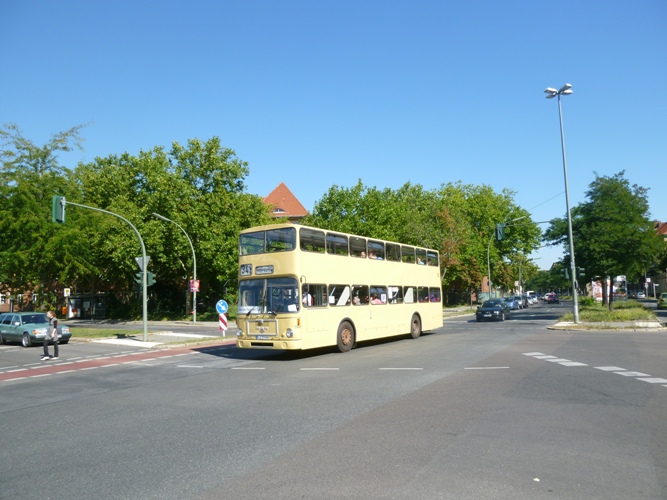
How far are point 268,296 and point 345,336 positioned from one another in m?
3.29

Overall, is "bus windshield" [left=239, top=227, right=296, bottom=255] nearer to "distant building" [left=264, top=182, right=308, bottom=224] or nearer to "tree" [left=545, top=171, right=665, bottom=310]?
"tree" [left=545, top=171, right=665, bottom=310]

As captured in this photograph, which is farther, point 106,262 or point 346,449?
point 106,262

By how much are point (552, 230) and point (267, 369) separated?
1172 inches

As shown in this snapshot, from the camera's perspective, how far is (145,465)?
5609 mm

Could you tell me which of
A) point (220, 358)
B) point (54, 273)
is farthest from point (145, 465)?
point (54, 273)

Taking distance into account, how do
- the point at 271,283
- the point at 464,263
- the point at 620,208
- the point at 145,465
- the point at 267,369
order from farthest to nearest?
the point at 464,263 → the point at 620,208 → the point at 271,283 → the point at 267,369 → the point at 145,465

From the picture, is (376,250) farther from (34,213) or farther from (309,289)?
(34,213)

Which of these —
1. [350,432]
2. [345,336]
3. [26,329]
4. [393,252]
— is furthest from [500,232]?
[350,432]

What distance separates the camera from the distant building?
285 feet

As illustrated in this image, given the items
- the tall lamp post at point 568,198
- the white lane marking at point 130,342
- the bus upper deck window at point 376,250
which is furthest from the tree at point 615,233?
the white lane marking at point 130,342

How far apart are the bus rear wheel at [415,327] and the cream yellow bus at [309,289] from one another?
7.19 ft

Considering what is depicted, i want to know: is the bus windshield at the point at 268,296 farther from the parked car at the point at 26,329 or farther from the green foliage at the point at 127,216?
the green foliage at the point at 127,216

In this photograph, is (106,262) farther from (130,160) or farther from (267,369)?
(267,369)

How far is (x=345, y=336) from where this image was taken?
17.9 meters
